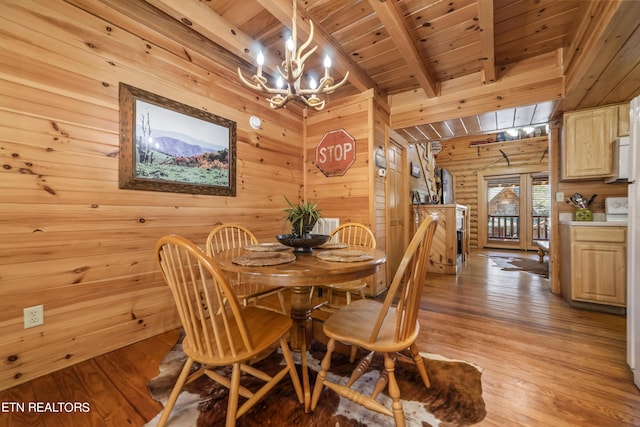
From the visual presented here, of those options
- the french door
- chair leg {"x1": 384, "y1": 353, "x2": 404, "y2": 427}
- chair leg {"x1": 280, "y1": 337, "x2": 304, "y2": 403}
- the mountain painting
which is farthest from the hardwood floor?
the french door

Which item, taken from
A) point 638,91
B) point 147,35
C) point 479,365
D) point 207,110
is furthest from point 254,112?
point 638,91

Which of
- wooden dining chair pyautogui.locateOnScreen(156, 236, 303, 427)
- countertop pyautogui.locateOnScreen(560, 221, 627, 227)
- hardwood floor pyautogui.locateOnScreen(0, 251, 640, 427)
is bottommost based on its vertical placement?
hardwood floor pyautogui.locateOnScreen(0, 251, 640, 427)

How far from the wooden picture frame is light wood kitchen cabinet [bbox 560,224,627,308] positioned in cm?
368

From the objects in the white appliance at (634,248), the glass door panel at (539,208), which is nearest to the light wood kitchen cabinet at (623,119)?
the white appliance at (634,248)

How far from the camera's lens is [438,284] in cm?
344

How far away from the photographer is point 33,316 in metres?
1.46

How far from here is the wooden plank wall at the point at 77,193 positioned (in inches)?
55.1

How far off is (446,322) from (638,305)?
118 centimetres

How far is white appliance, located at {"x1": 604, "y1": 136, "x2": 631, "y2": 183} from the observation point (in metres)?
2.39

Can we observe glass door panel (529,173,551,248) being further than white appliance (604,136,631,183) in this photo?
Yes

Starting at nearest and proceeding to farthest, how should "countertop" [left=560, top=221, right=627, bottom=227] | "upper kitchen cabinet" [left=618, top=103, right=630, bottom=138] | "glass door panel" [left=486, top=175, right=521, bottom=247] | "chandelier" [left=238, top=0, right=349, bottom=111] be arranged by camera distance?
"chandelier" [left=238, top=0, right=349, bottom=111] < "countertop" [left=560, top=221, right=627, bottom=227] < "upper kitchen cabinet" [left=618, top=103, right=630, bottom=138] < "glass door panel" [left=486, top=175, right=521, bottom=247]

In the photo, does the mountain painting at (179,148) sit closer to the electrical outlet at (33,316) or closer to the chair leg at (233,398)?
the electrical outlet at (33,316)

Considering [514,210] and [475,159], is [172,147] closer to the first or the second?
[475,159]

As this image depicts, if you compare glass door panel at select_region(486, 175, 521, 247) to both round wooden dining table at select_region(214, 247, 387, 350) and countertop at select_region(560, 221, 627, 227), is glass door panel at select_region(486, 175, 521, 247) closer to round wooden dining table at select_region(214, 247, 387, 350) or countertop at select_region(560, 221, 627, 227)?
countertop at select_region(560, 221, 627, 227)
